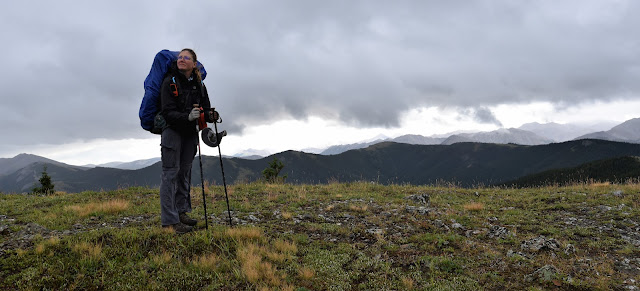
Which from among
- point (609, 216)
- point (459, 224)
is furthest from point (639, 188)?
point (459, 224)

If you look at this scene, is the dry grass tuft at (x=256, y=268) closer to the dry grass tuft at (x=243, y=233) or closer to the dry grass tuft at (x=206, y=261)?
the dry grass tuft at (x=206, y=261)

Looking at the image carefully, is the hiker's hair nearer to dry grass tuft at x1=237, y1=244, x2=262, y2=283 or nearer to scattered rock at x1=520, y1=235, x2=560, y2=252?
dry grass tuft at x1=237, y1=244, x2=262, y2=283

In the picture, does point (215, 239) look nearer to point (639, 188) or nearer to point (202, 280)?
point (202, 280)

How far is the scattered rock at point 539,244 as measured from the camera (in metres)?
6.23

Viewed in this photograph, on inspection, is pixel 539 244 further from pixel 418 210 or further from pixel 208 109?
pixel 208 109

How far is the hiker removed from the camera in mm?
6273

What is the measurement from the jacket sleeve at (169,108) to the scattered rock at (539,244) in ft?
25.0

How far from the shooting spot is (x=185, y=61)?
6414 millimetres

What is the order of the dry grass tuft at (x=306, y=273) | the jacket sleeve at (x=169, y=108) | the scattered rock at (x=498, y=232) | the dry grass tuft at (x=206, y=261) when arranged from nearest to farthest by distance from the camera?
the dry grass tuft at (x=306, y=273), the dry grass tuft at (x=206, y=261), the jacket sleeve at (x=169, y=108), the scattered rock at (x=498, y=232)

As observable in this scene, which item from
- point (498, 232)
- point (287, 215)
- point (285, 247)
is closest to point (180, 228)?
point (285, 247)

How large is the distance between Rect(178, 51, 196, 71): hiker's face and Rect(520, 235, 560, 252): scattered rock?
8.07m

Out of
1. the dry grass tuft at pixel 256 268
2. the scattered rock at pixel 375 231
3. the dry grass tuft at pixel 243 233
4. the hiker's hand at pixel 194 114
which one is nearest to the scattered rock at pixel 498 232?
the scattered rock at pixel 375 231

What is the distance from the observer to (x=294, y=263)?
5387mm

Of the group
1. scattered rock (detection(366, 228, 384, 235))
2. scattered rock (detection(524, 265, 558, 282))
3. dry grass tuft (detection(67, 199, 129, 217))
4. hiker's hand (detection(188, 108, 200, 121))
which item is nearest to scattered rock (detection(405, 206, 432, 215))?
scattered rock (detection(366, 228, 384, 235))
